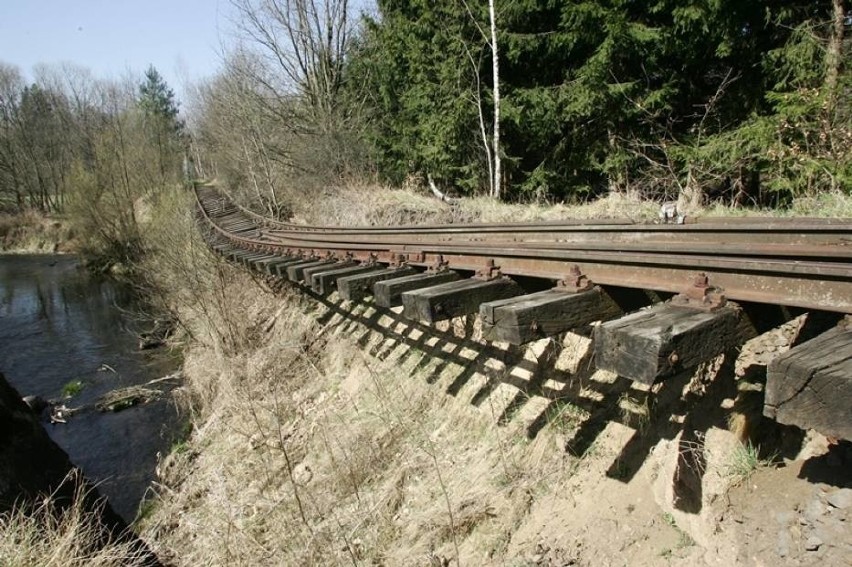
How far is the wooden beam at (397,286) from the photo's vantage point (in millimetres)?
3359

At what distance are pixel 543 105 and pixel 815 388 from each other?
35.0ft

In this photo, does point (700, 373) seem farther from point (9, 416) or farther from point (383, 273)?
point (9, 416)

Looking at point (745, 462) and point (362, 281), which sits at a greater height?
point (362, 281)

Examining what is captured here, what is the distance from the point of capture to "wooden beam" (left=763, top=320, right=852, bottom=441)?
135cm

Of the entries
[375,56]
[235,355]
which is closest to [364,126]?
[375,56]

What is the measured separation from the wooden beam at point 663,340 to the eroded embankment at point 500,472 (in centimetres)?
Result: 95

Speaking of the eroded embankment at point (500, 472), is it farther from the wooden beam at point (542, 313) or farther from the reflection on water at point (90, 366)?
the reflection on water at point (90, 366)

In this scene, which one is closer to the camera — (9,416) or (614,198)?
(9,416)

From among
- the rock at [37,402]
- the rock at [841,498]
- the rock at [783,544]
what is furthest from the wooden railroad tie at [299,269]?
the rock at [37,402]

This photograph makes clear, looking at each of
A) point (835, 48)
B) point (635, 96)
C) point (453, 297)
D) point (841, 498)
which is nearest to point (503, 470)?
point (453, 297)

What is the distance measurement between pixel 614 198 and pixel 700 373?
6.53 metres

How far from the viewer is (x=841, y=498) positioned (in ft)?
6.72

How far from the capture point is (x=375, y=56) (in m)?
18.4

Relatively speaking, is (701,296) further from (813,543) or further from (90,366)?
(90,366)
